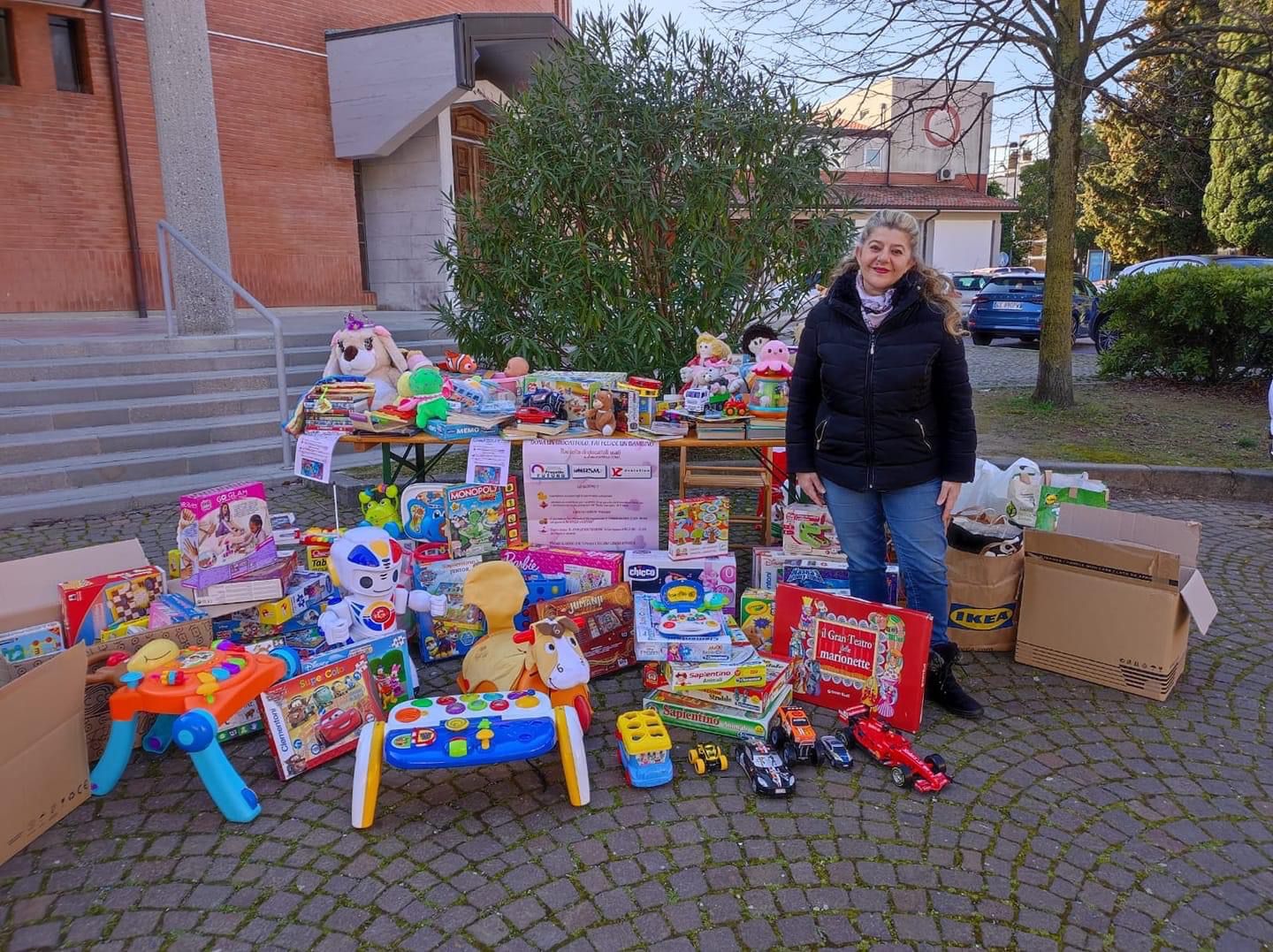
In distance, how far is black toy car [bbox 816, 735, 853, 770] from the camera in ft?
10.4

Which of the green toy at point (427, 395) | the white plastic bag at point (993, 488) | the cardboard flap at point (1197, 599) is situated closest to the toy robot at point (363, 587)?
the green toy at point (427, 395)

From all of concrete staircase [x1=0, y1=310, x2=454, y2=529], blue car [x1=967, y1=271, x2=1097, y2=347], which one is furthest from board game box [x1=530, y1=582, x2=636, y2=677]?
blue car [x1=967, y1=271, x2=1097, y2=347]

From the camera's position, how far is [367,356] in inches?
210

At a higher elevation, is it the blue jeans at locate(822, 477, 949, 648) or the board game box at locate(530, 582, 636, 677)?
the blue jeans at locate(822, 477, 949, 648)

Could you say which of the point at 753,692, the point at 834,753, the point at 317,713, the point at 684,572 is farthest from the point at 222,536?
the point at 834,753

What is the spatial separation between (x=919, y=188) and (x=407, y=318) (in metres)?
29.2

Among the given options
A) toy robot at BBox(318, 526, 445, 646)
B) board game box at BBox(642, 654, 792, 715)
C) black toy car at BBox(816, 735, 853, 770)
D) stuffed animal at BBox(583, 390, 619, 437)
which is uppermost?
stuffed animal at BBox(583, 390, 619, 437)

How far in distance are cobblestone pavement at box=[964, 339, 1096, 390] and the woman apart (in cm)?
782

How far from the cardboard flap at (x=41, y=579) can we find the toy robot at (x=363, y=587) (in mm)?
1138

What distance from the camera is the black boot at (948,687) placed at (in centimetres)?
355

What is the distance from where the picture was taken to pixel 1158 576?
3604 mm

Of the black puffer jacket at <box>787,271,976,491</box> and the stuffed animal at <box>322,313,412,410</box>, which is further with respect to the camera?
the stuffed animal at <box>322,313,412,410</box>

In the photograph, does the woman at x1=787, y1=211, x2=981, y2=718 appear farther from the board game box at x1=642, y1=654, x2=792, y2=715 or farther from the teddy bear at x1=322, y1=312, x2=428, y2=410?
the teddy bear at x1=322, y1=312, x2=428, y2=410

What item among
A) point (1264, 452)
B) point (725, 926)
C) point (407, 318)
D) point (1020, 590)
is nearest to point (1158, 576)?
point (1020, 590)
